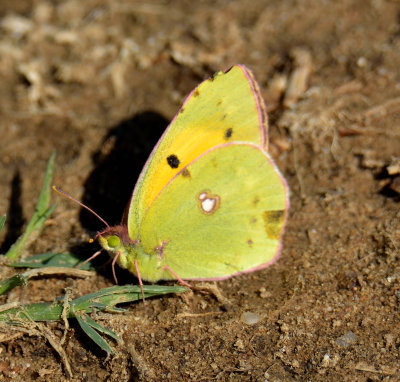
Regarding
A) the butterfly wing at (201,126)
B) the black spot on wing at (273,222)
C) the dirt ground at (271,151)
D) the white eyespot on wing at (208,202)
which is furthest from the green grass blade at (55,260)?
the black spot on wing at (273,222)

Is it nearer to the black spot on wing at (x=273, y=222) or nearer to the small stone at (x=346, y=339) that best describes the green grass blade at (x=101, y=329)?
the black spot on wing at (x=273, y=222)

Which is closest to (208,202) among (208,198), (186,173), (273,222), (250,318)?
(208,198)

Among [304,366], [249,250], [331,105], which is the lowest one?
[304,366]

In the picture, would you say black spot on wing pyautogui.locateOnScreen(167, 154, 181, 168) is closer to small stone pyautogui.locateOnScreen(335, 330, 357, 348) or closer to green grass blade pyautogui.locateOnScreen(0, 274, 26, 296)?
green grass blade pyautogui.locateOnScreen(0, 274, 26, 296)

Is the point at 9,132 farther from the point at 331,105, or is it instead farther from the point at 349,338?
the point at 349,338

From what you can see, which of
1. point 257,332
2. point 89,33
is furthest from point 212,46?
point 257,332

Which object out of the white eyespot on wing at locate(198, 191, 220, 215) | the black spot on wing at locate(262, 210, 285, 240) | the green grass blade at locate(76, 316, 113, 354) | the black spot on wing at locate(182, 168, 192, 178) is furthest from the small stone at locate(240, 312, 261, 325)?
the black spot on wing at locate(182, 168, 192, 178)
